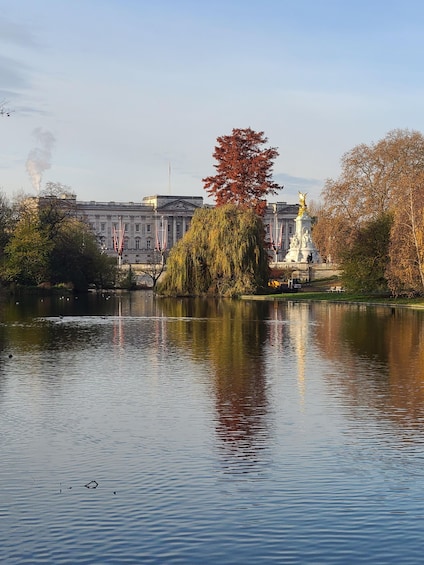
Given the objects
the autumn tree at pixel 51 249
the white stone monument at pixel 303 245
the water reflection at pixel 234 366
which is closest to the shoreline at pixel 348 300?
the water reflection at pixel 234 366

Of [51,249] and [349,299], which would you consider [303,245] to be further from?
[349,299]

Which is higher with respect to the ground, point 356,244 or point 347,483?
point 356,244

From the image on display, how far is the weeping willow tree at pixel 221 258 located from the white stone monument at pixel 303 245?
46044 millimetres

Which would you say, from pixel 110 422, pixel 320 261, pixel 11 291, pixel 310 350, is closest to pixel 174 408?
pixel 110 422

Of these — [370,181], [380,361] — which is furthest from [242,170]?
[380,361]

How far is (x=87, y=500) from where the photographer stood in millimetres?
12828

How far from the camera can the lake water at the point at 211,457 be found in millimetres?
11305

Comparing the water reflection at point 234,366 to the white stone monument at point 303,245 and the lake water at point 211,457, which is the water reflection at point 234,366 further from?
the white stone monument at point 303,245

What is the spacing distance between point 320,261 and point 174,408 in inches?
4503

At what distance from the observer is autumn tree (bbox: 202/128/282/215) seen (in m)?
99.1

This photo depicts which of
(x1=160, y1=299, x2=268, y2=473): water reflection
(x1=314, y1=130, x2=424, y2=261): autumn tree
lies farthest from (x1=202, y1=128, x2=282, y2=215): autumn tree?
(x1=160, y1=299, x2=268, y2=473): water reflection

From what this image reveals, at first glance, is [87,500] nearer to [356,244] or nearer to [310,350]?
[310,350]

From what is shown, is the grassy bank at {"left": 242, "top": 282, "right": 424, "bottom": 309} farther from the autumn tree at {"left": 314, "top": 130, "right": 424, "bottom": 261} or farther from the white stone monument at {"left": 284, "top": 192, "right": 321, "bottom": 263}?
the white stone monument at {"left": 284, "top": 192, "right": 321, "bottom": 263}

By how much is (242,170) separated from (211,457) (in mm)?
85261
